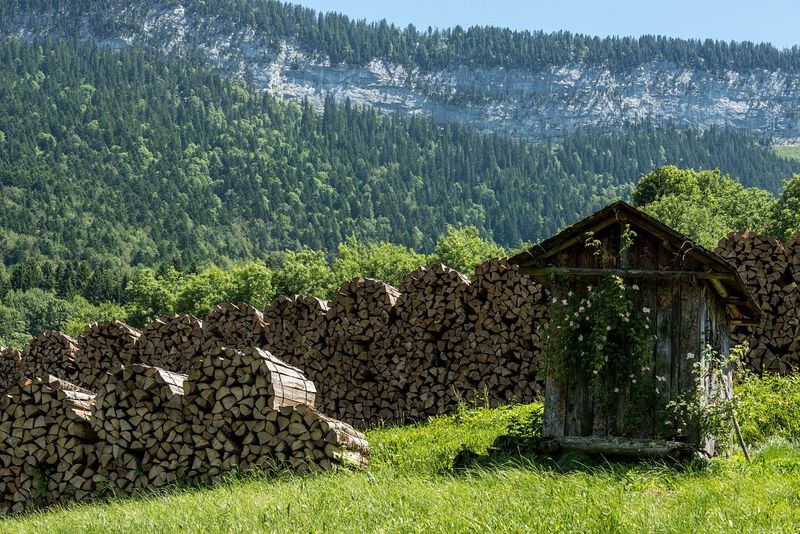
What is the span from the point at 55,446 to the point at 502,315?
7.18 m

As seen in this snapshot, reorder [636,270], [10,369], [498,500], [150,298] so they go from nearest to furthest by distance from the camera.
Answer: [498,500] < [636,270] < [10,369] < [150,298]

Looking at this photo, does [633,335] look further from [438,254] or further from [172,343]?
[438,254]

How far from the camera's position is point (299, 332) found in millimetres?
20406

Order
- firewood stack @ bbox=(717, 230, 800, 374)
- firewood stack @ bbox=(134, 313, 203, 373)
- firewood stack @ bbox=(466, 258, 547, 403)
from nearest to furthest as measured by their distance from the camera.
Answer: firewood stack @ bbox=(717, 230, 800, 374) → firewood stack @ bbox=(466, 258, 547, 403) → firewood stack @ bbox=(134, 313, 203, 373)

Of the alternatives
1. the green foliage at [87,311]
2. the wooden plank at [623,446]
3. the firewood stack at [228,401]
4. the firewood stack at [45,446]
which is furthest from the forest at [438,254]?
the wooden plank at [623,446]

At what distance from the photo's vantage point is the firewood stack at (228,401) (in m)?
13.9

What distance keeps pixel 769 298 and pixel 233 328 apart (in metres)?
9.26

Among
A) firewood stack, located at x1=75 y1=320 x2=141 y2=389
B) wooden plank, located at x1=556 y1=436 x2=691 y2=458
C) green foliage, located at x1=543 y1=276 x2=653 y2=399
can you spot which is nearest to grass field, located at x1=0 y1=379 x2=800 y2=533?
wooden plank, located at x1=556 y1=436 x2=691 y2=458

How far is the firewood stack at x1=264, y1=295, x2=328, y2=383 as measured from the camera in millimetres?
20078

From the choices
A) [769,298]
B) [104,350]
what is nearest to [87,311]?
[104,350]

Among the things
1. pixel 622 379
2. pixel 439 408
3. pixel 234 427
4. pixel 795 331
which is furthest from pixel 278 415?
pixel 795 331

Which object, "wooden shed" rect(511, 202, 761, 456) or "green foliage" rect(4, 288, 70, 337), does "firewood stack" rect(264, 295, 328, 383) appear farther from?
"green foliage" rect(4, 288, 70, 337)

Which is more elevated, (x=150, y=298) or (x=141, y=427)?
(x=141, y=427)

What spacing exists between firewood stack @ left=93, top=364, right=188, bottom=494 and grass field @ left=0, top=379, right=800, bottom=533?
2.80 ft
